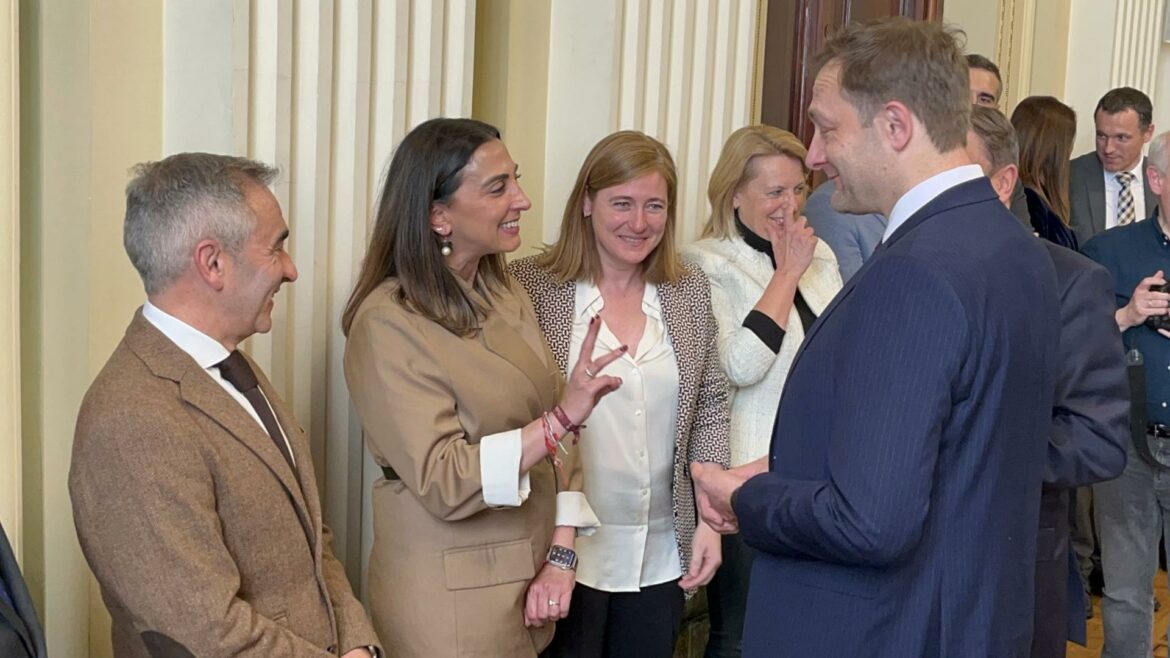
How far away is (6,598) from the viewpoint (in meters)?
1.85

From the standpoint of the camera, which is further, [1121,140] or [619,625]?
[1121,140]

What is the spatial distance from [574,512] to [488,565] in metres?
0.23

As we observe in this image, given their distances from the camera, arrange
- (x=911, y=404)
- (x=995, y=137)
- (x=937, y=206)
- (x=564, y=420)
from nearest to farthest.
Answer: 1. (x=911, y=404)
2. (x=937, y=206)
3. (x=564, y=420)
4. (x=995, y=137)

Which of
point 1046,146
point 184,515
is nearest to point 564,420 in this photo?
point 184,515

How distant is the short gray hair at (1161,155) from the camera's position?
3841 mm

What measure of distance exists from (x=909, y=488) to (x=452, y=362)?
972mm

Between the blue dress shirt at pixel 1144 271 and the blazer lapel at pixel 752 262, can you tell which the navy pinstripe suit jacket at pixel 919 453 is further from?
the blue dress shirt at pixel 1144 271

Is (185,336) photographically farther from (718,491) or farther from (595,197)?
(595,197)

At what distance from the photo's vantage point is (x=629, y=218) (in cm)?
300

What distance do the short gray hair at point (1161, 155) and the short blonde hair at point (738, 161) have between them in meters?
1.16

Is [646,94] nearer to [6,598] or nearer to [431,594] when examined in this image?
[431,594]

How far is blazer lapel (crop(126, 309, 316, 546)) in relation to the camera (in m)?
2.05

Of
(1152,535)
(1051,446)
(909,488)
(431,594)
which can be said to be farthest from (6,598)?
(1152,535)

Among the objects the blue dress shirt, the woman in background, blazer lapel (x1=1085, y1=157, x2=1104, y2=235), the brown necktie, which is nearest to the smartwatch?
the brown necktie
